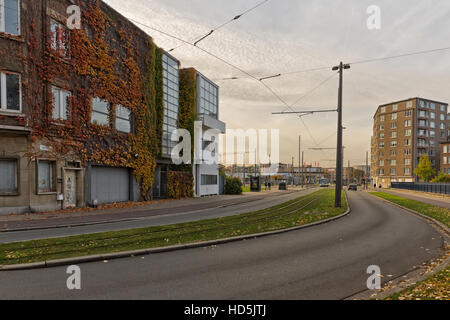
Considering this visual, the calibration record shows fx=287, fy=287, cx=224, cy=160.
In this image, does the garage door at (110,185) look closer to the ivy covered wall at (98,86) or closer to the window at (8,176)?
the ivy covered wall at (98,86)

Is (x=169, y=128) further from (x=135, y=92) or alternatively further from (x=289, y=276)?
(x=289, y=276)

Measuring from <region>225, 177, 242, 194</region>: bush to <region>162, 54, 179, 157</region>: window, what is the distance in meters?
11.0

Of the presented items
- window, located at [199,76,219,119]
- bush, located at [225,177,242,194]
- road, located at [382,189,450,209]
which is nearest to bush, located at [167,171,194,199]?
window, located at [199,76,219,119]

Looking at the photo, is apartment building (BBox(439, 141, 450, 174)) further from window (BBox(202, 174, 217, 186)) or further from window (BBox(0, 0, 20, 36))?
window (BBox(0, 0, 20, 36))

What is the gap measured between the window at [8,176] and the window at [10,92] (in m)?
2.71

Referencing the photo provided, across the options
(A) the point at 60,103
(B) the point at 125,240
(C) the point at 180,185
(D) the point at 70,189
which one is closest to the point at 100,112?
(A) the point at 60,103

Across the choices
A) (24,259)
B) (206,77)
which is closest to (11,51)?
(24,259)

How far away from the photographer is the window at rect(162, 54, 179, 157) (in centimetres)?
2720

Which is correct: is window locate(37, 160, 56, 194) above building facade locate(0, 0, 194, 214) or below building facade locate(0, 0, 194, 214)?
below

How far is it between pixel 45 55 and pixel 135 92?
739cm

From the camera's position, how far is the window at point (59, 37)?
54.2 feet

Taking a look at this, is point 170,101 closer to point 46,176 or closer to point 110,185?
point 110,185

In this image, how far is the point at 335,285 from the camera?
5.20 m

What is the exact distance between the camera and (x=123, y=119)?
71.7ft
